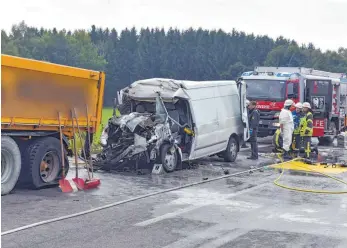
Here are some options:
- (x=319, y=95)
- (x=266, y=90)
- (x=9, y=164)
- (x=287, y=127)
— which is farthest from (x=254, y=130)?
(x=9, y=164)

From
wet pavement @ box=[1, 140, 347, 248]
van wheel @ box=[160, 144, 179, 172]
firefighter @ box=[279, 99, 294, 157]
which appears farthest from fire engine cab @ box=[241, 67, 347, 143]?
wet pavement @ box=[1, 140, 347, 248]

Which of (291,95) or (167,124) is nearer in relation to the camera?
(167,124)

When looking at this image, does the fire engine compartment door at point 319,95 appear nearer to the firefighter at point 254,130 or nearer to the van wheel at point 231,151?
the firefighter at point 254,130

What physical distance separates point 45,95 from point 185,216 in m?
3.64

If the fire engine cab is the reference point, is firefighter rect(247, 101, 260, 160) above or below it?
below

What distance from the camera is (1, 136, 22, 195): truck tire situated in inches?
411

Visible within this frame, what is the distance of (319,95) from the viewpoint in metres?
23.6

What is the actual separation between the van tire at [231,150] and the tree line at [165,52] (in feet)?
201

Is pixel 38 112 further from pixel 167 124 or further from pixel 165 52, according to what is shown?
pixel 165 52

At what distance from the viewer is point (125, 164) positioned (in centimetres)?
1413

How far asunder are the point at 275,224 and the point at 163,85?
22.5ft

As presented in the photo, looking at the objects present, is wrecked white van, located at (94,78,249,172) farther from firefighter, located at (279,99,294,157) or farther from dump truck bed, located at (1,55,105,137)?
firefighter, located at (279,99,294,157)

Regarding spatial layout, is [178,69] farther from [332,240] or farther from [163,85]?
[332,240]

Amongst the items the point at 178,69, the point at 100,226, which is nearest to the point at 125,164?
the point at 100,226
